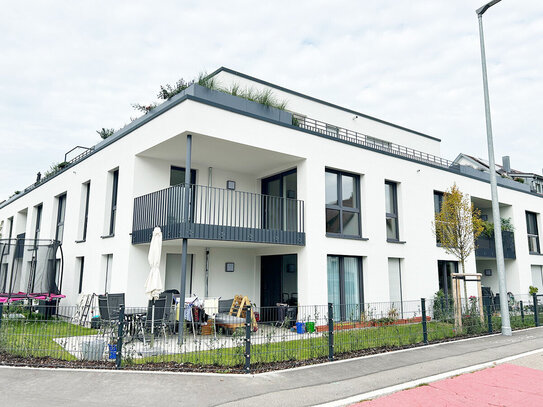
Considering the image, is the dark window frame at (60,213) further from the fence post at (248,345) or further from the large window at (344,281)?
the fence post at (248,345)

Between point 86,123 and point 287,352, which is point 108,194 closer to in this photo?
point 86,123

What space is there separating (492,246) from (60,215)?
20354 mm

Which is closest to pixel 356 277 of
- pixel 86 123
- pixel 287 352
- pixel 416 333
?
pixel 416 333

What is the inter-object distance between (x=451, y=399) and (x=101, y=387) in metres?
4.96

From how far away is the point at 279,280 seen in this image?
13.9 metres

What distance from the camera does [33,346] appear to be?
7605 millimetres

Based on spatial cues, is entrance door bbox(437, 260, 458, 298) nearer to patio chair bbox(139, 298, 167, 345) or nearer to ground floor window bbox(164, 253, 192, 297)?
ground floor window bbox(164, 253, 192, 297)

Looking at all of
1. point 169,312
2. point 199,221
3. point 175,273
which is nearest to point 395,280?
point 199,221

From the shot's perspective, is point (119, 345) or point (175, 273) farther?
point (175, 273)

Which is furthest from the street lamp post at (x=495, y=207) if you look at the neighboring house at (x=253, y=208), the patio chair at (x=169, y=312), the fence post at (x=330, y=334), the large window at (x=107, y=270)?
the large window at (x=107, y=270)

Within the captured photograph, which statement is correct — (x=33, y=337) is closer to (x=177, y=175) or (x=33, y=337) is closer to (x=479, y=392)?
(x=177, y=175)

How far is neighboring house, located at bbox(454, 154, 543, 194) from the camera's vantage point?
24.9m

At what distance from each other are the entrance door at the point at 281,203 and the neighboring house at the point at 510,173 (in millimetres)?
15920

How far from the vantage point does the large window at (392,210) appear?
1530cm
